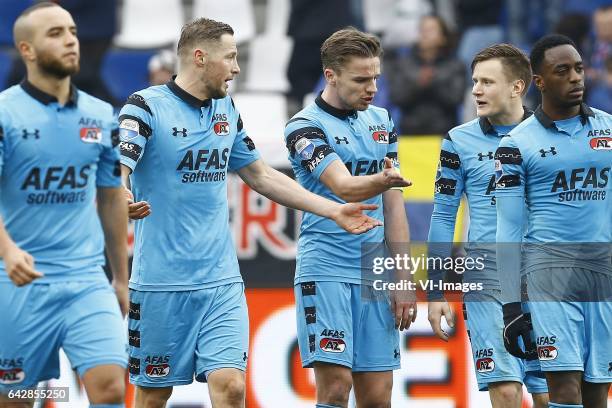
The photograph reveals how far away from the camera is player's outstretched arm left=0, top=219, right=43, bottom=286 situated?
7047 mm

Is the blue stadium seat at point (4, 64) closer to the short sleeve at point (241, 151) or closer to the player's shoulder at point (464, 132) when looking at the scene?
the short sleeve at point (241, 151)

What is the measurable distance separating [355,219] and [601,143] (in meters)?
1.72

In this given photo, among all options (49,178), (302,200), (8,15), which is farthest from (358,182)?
(8,15)

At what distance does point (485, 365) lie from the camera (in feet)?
31.5

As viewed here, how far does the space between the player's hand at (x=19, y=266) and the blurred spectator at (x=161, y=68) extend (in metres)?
7.29

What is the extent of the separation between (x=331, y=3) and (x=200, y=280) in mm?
7564

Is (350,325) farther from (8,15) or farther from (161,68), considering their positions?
(8,15)

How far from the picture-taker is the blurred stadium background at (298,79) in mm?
11969

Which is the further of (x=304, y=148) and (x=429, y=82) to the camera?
(x=429, y=82)

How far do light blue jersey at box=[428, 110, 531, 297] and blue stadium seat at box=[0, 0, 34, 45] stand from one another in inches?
289

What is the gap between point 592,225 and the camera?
8734 mm

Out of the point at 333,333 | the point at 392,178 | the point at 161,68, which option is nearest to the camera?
the point at 392,178

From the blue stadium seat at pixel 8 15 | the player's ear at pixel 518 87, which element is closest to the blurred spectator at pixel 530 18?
the blue stadium seat at pixel 8 15

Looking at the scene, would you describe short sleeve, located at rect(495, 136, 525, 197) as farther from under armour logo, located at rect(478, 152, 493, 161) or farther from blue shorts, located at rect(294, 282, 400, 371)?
blue shorts, located at rect(294, 282, 400, 371)
